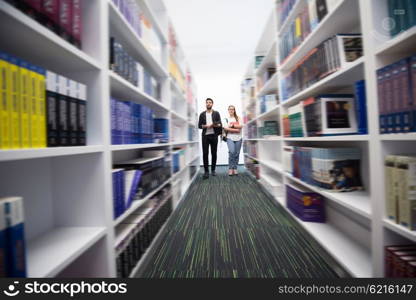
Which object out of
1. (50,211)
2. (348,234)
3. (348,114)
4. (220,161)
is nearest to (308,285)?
(348,234)

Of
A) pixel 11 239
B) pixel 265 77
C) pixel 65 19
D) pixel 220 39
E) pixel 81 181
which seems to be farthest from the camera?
pixel 220 39

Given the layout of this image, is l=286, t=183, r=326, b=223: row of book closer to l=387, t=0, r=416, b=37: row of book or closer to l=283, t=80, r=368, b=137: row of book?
l=283, t=80, r=368, b=137: row of book

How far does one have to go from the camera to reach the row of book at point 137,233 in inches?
38.1

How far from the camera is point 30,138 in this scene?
546 mm

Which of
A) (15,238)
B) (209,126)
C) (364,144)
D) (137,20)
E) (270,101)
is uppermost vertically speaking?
(137,20)

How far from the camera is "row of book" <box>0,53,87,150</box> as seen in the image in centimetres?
49

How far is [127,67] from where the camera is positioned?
47.3 inches

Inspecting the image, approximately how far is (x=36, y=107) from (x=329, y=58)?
1490mm

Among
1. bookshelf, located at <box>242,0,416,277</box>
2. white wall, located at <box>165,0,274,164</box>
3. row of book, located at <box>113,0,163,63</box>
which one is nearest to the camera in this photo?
bookshelf, located at <box>242,0,416,277</box>

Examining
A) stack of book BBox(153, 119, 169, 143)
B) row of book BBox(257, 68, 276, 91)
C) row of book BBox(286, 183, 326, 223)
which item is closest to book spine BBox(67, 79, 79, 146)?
stack of book BBox(153, 119, 169, 143)

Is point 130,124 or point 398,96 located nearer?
point 398,96

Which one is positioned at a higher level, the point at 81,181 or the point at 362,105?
the point at 362,105

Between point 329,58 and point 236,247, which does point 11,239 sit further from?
Answer: point 329,58

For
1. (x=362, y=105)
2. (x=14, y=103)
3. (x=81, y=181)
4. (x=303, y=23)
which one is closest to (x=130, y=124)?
(x=81, y=181)
